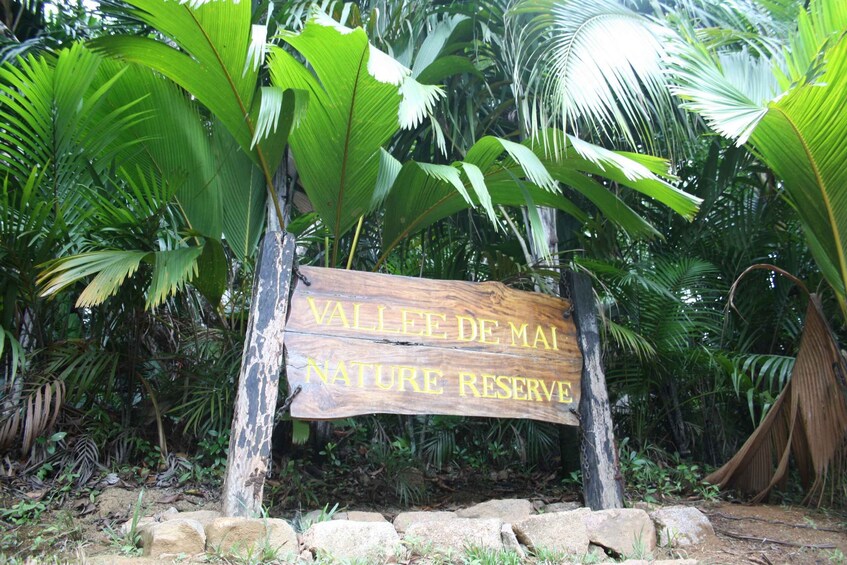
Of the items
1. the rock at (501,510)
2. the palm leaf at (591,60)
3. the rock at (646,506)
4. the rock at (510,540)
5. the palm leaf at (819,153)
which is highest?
the palm leaf at (591,60)

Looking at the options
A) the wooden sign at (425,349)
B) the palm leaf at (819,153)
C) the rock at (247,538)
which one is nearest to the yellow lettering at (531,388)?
the wooden sign at (425,349)

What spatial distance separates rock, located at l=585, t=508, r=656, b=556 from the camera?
10.0 feet

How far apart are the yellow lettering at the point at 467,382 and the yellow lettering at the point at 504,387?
5.0 inches

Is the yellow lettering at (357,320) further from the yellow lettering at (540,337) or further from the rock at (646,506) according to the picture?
the rock at (646,506)

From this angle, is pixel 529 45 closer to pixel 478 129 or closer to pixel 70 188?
pixel 478 129

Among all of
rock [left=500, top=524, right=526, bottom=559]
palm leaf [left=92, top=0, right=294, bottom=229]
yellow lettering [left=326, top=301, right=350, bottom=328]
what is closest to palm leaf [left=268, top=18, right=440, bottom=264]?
palm leaf [left=92, top=0, right=294, bottom=229]

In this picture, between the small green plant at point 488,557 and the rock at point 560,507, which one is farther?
the rock at point 560,507

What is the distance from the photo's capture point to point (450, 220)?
15.8ft

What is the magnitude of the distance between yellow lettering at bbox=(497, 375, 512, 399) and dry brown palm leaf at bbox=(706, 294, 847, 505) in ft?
4.52

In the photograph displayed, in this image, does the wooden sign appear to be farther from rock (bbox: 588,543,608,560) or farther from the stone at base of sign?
rock (bbox: 588,543,608,560)

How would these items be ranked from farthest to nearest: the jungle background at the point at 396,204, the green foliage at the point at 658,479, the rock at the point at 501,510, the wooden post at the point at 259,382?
1. the green foliage at the point at 658,479
2. the rock at the point at 501,510
3. the jungle background at the point at 396,204
4. the wooden post at the point at 259,382

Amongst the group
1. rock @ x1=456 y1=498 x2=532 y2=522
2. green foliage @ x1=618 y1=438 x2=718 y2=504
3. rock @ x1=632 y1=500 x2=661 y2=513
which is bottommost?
rock @ x1=456 y1=498 x2=532 y2=522

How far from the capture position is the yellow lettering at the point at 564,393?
3521 mm

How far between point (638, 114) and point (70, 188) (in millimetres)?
3042
